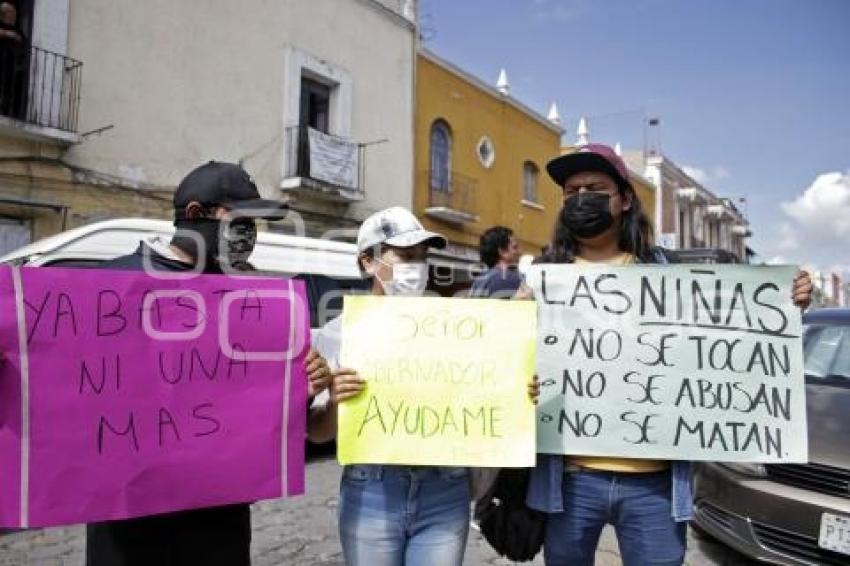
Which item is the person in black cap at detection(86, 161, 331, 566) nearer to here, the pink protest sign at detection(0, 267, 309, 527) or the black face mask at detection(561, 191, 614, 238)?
the pink protest sign at detection(0, 267, 309, 527)

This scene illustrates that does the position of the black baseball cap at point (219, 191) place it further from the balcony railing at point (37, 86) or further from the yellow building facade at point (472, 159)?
the yellow building facade at point (472, 159)

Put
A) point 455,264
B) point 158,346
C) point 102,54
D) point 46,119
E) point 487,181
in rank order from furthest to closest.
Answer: point 487,181
point 455,264
point 102,54
point 46,119
point 158,346

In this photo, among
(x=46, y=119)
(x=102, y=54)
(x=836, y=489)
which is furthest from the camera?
(x=102, y=54)

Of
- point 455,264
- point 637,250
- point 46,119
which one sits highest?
point 46,119

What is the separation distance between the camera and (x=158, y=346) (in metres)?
1.88

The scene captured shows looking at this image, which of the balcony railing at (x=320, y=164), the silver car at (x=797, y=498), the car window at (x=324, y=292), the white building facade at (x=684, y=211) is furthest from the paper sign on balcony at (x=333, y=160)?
the white building facade at (x=684, y=211)

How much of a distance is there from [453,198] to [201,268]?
1491 cm

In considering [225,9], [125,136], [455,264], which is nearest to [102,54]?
[125,136]

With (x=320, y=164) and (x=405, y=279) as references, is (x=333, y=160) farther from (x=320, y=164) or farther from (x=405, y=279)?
(x=405, y=279)

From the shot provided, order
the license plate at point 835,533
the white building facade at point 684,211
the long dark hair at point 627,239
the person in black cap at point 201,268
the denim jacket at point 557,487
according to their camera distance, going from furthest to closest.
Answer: the white building facade at point 684,211 → the license plate at point 835,533 → the long dark hair at point 627,239 → the denim jacket at point 557,487 → the person in black cap at point 201,268

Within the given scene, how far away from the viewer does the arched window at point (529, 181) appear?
785 inches

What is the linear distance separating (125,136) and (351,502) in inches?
383

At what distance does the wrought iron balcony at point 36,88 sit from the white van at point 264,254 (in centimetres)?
290

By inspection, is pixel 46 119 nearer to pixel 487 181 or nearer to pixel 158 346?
pixel 158 346
